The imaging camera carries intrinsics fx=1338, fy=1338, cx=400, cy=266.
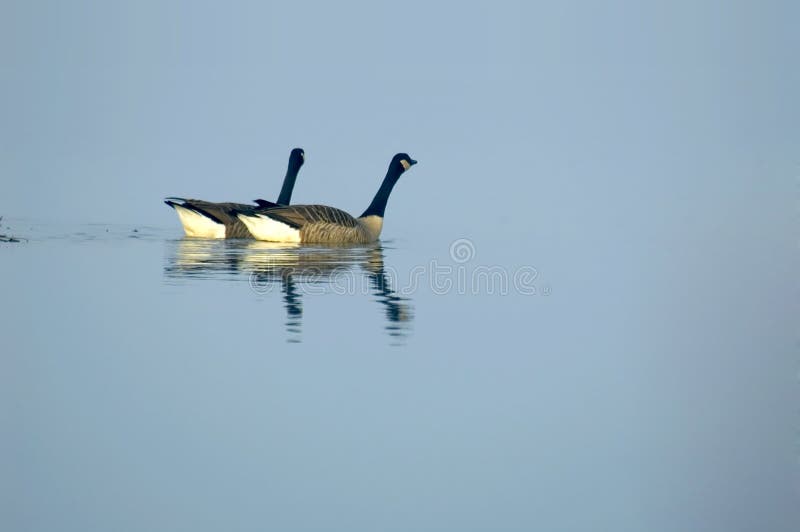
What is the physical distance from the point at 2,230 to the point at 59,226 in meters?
1.17

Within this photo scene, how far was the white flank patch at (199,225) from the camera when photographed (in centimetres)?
1862

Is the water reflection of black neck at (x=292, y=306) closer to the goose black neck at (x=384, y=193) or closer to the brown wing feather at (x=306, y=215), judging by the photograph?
the brown wing feather at (x=306, y=215)

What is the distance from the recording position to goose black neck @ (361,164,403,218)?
19.8 metres

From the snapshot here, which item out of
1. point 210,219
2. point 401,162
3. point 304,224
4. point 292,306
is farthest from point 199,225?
point 292,306

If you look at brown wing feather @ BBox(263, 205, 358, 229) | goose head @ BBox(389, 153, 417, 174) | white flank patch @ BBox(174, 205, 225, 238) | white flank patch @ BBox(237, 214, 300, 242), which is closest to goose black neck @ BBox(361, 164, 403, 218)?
goose head @ BBox(389, 153, 417, 174)

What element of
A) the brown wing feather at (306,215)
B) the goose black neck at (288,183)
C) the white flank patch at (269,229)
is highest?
the goose black neck at (288,183)

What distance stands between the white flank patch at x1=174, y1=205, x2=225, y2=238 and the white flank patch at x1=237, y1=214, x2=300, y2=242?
42cm

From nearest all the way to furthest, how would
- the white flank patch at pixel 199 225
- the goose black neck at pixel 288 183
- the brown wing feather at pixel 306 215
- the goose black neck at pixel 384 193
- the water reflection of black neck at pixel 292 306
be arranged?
the water reflection of black neck at pixel 292 306
the brown wing feather at pixel 306 215
the white flank patch at pixel 199 225
the goose black neck at pixel 384 193
the goose black neck at pixel 288 183

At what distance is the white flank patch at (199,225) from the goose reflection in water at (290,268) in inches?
12.2

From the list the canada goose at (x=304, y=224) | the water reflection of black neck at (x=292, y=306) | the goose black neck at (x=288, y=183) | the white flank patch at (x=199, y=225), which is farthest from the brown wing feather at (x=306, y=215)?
the water reflection of black neck at (x=292, y=306)

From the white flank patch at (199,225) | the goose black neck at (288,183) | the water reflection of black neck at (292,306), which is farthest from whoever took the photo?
the goose black neck at (288,183)

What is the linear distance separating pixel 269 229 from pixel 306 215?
1.81 feet

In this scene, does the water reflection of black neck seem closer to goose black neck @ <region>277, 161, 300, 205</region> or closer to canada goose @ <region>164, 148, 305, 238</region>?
canada goose @ <region>164, 148, 305, 238</region>

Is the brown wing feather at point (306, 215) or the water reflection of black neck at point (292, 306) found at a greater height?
the brown wing feather at point (306, 215)
